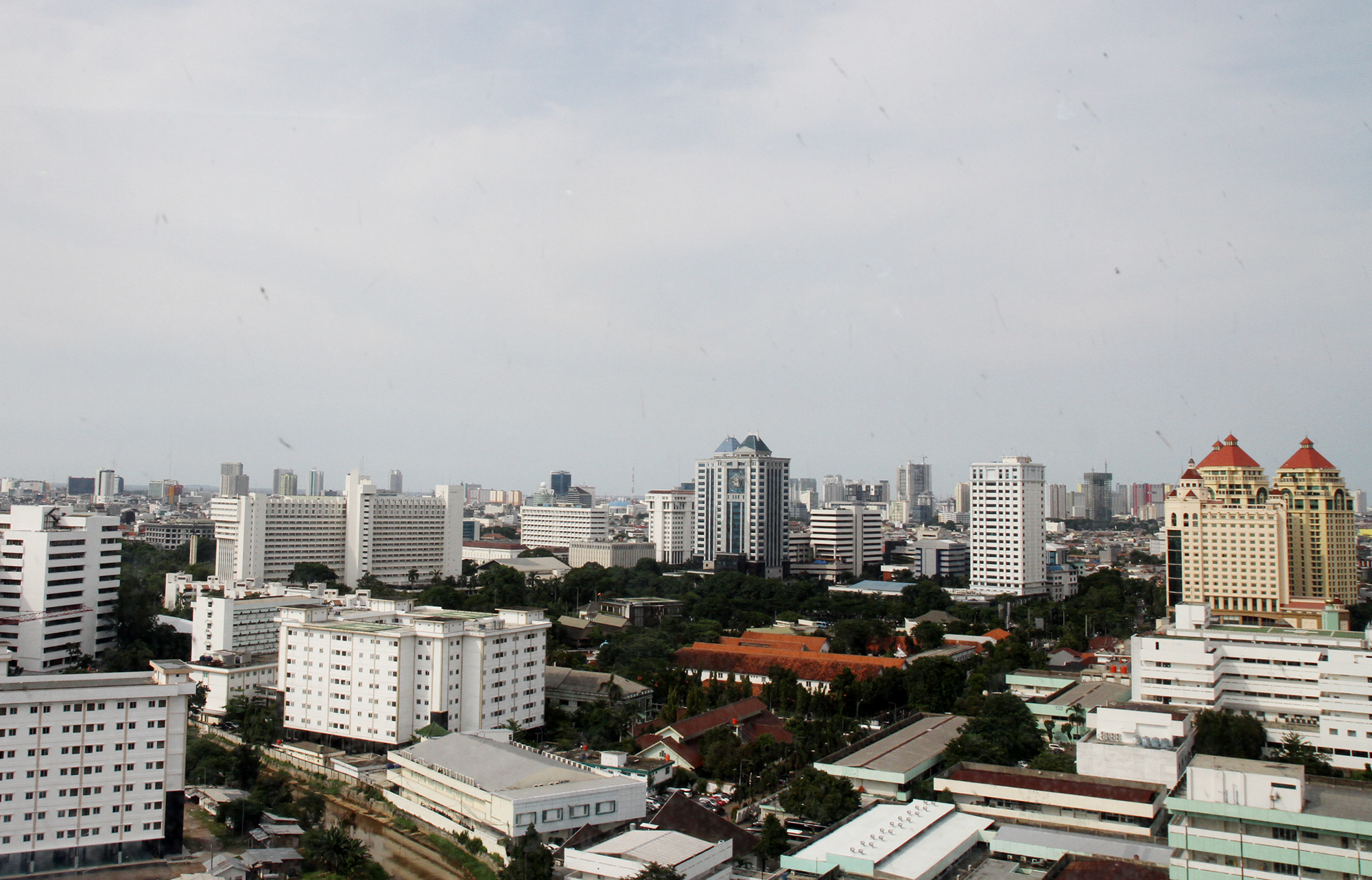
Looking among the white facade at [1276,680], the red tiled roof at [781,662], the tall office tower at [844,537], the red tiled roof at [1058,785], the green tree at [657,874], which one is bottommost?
the green tree at [657,874]

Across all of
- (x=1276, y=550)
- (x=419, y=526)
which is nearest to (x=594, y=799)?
(x=1276, y=550)

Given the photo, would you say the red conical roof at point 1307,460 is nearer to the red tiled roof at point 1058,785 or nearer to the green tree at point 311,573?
the red tiled roof at point 1058,785

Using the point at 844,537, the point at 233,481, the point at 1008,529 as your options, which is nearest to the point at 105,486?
the point at 233,481

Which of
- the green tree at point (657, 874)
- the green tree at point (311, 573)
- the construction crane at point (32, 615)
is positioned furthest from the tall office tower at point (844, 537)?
the green tree at point (657, 874)

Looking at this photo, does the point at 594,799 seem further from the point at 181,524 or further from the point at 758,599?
the point at 181,524

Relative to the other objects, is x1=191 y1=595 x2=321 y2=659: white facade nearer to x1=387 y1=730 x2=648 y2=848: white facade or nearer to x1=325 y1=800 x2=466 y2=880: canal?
x1=325 y1=800 x2=466 y2=880: canal

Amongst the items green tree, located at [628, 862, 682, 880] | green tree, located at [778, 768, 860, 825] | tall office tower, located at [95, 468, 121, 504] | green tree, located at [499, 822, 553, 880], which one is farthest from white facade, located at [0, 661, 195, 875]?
tall office tower, located at [95, 468, 121, 504]
